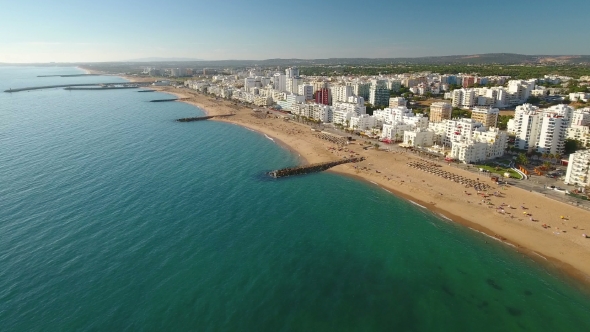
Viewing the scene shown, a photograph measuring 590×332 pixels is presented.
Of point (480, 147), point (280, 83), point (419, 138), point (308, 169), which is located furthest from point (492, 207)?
point (280, 83)

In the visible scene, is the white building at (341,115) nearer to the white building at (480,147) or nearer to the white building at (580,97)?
the white building at (480,147)

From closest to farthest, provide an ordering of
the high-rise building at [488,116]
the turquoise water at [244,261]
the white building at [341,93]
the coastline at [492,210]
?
1. the turquoise water at [244,261]
2. the coastline at [492,210]
3. the high-rise building at [488,116]
4. the white building at [341,93]

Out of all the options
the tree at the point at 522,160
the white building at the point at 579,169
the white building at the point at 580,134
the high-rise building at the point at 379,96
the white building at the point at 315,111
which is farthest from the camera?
the high-rise building at the point at 379,96

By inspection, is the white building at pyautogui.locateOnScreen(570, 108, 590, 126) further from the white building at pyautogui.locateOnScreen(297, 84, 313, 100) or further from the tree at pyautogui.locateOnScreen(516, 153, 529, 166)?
the white building at pyautogui.locateOnScreen(297, 84, 313, 100)

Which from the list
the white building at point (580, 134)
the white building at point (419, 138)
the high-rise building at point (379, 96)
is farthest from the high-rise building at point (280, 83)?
the white building at point (580, 134)

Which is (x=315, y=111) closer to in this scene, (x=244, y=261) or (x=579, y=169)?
(x=579, y=169)

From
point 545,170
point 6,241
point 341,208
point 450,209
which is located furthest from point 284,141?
point 6,241
